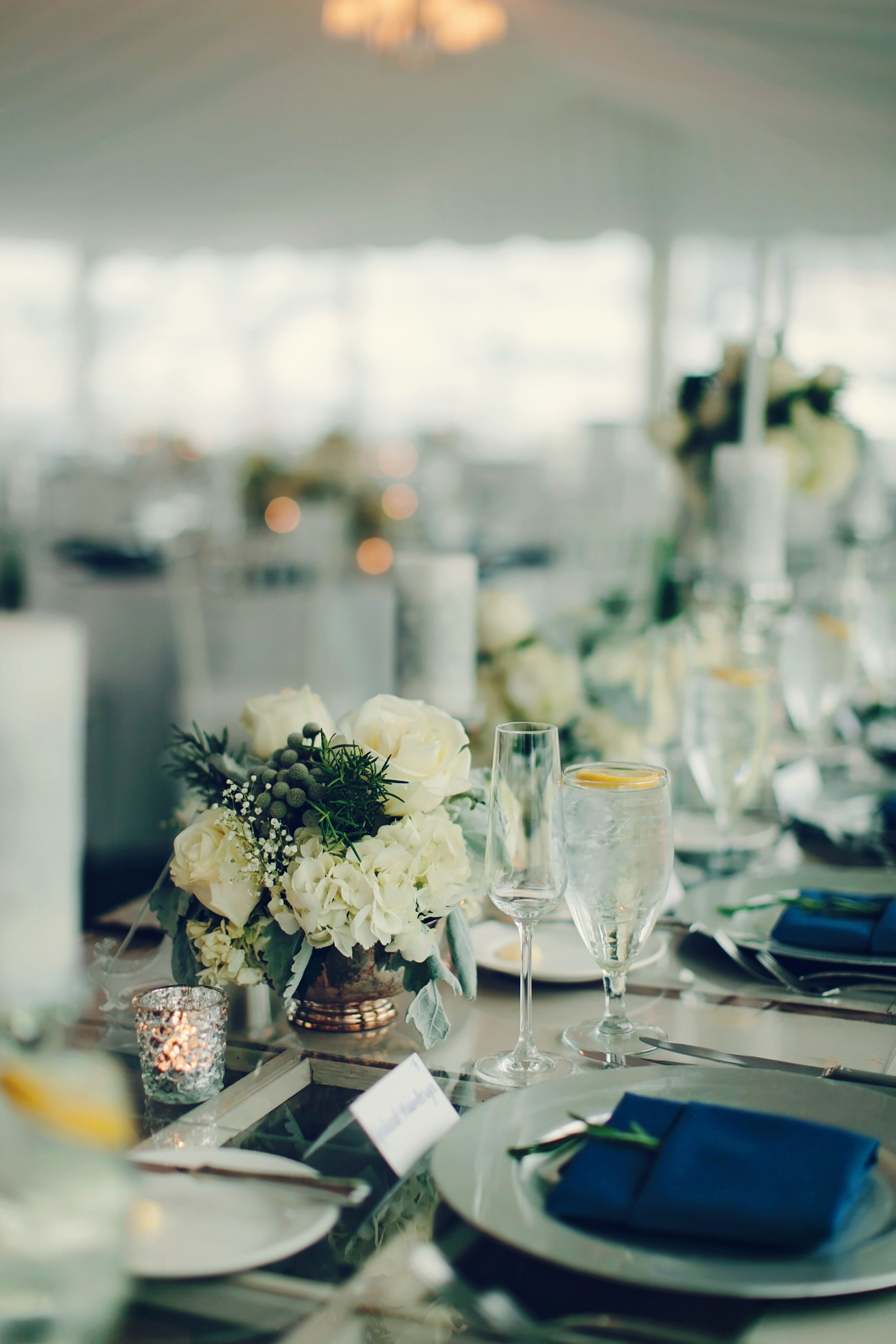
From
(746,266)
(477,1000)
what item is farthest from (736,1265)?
(746,266)

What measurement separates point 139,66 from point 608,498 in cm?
362

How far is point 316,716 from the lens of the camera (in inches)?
36.8

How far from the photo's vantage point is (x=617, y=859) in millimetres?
810

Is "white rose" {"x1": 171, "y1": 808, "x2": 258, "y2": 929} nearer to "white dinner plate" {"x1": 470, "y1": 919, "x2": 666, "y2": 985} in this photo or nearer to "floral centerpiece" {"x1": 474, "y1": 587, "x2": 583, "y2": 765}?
"white dinner plate" {"x1": 470, "y1": 919, "x2": 666, "y2": 985}

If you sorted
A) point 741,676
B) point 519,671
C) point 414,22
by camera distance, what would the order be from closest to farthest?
point 741,676, point 519,671, point 414,22

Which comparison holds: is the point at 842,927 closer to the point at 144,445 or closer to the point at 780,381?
the point at 780,381

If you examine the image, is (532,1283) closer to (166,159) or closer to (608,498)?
(166,159)

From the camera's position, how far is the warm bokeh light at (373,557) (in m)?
4.68

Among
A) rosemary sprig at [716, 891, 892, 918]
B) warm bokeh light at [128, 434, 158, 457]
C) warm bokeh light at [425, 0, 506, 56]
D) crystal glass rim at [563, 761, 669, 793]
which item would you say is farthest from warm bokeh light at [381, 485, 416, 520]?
crystal glass rim at [563, 761, 669, 793]

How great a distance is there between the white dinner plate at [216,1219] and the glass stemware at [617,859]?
0.26 m

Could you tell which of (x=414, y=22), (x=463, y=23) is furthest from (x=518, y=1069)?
(x=463, y=23)

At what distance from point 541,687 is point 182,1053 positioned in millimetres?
853

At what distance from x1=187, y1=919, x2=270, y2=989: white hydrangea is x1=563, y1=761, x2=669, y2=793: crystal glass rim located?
0.73ft

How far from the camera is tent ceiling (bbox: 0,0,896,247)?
3072 millimetres
